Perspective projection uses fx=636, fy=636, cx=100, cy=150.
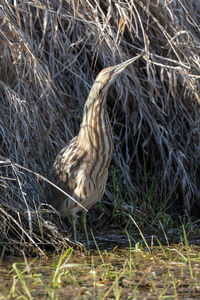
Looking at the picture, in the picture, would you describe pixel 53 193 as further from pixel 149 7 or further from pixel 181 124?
pixel 149 7

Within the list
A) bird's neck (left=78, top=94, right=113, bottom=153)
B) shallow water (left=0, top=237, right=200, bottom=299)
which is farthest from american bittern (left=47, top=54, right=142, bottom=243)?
shallow water (left=0, top=237, right=200, bottom=299)

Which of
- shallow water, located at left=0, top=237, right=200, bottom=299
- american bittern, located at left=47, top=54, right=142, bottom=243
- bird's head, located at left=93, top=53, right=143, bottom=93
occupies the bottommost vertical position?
shallow water, located at left=0, top=237, right=200, bottom=299

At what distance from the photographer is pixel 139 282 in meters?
2.98

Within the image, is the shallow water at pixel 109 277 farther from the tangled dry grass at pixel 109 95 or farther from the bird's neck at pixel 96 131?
the bird's neck at pixel 96 131

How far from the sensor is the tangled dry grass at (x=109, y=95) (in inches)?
157

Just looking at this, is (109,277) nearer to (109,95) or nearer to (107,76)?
(107,76)

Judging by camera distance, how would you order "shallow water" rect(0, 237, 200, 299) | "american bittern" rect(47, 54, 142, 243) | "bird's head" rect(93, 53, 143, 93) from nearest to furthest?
1. "shallow water" rect(0, 237, 200, 299)
2. "bird's head" rect(93, 53, 143, 93)
3. "american bittern" rect(47, 54, 142, 243)

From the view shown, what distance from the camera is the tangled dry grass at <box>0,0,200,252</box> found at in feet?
13.1

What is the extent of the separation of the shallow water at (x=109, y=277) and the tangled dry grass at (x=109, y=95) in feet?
1.18

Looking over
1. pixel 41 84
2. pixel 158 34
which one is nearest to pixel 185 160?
pixel 158 34

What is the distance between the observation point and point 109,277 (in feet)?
10.5

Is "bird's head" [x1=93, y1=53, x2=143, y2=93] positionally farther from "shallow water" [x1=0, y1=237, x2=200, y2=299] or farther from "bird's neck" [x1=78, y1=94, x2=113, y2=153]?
"shallow water" [x1=0, y1=237, x2=200, y2=299]

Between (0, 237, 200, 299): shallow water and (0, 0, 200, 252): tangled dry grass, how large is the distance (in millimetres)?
360

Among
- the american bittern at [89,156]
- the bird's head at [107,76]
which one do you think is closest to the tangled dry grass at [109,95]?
the american bittern at [89,156]
